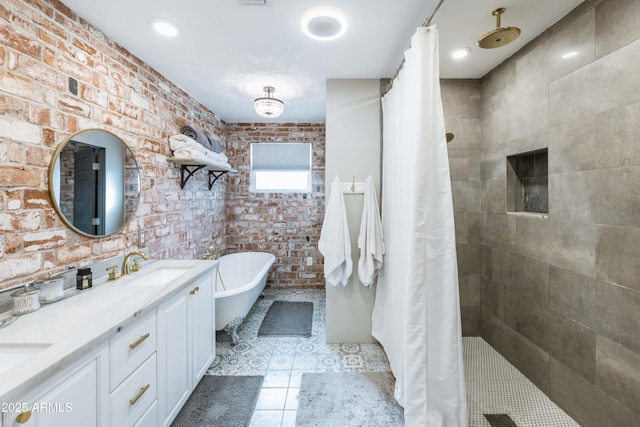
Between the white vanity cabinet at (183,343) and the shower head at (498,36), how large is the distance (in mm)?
2387

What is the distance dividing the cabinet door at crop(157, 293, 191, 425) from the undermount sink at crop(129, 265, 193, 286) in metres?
0.23

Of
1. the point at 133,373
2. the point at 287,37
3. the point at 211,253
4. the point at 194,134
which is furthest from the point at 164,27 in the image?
the point at 211,253

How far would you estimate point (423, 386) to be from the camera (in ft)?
4.91

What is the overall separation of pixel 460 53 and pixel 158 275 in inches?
111

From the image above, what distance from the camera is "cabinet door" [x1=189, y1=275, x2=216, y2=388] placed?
6.22ft

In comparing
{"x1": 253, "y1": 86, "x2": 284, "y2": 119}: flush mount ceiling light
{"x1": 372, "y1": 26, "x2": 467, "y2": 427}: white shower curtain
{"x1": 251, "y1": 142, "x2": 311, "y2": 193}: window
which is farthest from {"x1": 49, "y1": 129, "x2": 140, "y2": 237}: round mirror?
{"x1": 251, "y1": 142, "x2": 311, "y2": 193}: window

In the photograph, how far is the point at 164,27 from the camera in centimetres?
177

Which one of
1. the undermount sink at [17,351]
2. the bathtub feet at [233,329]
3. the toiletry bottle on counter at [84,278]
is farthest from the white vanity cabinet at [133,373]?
the bathtub feet at [233,329]

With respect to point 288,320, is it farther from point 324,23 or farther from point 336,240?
point 324,23

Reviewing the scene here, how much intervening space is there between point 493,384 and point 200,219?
317cm

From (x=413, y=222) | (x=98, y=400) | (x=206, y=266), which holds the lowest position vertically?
(x=98, y=400)

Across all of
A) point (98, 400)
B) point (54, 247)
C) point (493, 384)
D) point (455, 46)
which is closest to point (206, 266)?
point (54, 247)

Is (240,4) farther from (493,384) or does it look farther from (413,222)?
(493,384)

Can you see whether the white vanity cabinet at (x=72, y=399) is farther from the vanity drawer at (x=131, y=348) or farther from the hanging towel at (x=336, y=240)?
the hanging towel at (x=336, y=240)
